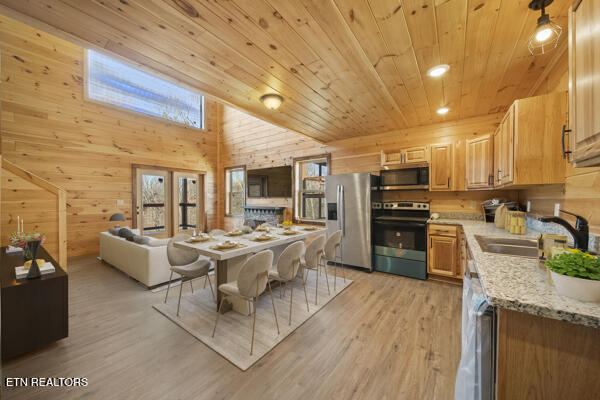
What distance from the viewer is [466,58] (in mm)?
1997

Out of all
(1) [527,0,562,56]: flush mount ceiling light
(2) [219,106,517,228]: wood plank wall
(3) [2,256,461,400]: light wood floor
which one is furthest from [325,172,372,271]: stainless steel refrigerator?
(1) [527,0,562,56]: flush mount ceiling light

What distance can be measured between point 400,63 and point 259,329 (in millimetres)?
2826

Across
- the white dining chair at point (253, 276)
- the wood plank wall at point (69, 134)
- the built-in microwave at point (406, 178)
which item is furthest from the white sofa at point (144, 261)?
the built-in microwave at point (406, 178)

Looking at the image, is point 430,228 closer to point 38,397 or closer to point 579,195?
point 579,195

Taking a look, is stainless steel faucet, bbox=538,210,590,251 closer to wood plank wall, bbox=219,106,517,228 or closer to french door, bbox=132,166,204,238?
wood plank wall, bbox=219,106,517,228

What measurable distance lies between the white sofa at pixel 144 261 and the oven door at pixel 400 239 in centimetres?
328

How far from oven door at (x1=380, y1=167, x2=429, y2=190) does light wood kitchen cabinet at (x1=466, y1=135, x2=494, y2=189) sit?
22.5 inches

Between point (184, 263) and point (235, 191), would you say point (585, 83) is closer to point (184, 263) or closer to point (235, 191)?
point (184, 263)

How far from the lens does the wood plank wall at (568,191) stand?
1.48m

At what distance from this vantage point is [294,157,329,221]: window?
5125 mm

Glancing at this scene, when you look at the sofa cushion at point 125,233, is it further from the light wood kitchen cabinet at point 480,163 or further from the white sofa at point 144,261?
the light wood kitchen cabinet at point 480,163

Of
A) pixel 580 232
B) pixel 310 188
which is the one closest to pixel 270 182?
pixel 310 188

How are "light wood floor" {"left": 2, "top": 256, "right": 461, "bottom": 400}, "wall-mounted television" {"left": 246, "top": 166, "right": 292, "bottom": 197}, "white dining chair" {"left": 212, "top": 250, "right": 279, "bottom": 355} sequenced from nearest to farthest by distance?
1. "light wood floor" {"left": 2, "top": 256, "right": 461, "bottom": 400}
2. "white dining chair" {"left": 212, "top": 250, "right": 279, "bottom": 355}
3. "wall-mounted television" {"left": 246, "top": 166, "right": 292, "bottom": 197}

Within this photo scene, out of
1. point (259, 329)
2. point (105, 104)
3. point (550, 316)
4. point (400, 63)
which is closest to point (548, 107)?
point (400, 63)
